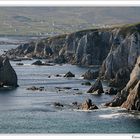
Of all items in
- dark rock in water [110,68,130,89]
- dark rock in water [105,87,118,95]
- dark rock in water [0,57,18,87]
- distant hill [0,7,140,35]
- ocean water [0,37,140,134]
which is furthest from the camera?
Result: distant hill [0,7,140,35]

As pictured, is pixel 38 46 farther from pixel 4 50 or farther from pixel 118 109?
pixel 118 109

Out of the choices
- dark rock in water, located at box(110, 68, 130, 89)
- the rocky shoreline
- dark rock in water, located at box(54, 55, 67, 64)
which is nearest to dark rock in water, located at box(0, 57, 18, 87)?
the rocky shoreline

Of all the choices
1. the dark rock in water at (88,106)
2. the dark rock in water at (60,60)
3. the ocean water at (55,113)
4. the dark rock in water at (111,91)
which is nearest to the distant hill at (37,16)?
the ocean water at (55,113)

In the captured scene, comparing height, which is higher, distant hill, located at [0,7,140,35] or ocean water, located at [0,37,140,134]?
distant hill, located at [0,7,140,35]

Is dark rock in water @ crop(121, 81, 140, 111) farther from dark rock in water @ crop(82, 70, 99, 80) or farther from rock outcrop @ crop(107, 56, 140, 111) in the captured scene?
dark rock in water @ crop(82, 70, 99, 80)

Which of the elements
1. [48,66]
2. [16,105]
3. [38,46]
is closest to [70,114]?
[16,105]

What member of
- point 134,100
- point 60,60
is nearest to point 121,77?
point 134,100

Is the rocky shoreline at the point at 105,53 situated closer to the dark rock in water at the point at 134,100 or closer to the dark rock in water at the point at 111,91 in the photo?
the dark rock in water at the point at 134,100
